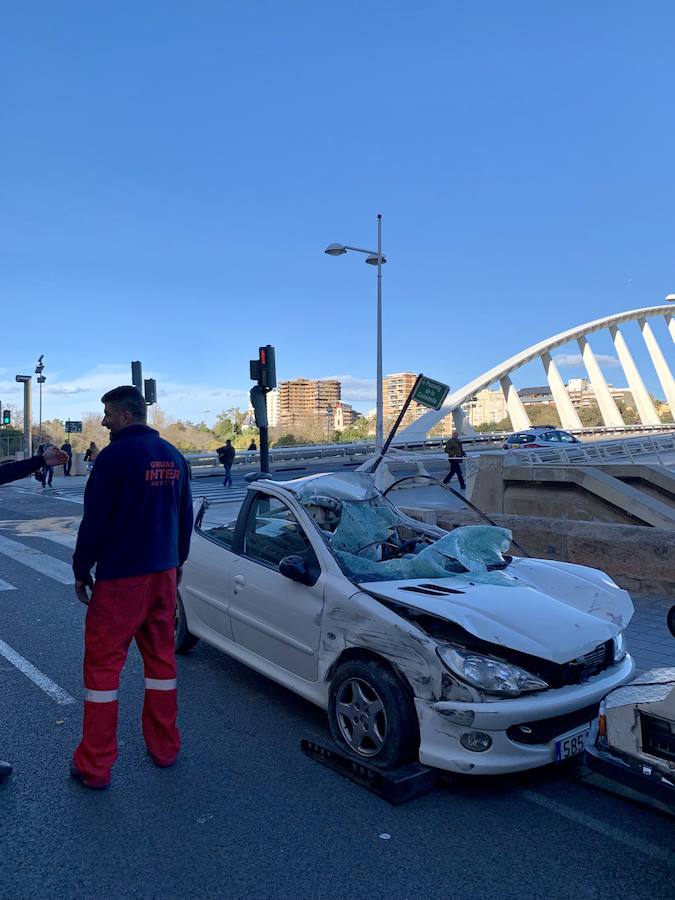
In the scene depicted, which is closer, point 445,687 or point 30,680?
point 445,687

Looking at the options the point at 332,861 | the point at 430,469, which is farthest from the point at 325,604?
the point at 430,469

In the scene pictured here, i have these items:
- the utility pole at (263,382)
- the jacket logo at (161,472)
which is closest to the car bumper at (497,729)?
the jacket logo at (161,472)

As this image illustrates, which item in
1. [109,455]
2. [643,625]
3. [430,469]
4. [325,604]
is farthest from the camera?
[430,469]

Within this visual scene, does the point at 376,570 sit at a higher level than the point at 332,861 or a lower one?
higher

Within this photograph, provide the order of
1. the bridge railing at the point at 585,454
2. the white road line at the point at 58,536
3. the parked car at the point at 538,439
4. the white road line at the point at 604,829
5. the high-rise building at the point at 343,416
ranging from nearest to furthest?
1. the white road line at the point at 604,829
2. the white road line at the point at 58,536
3. the bridge railing at the point at 585,454
4. the parked car at the point at 538,439
5. the high-rise building at the point at 343,416

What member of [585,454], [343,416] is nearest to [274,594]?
[585,454]

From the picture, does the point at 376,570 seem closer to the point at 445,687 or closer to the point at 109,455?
the point at 445,687

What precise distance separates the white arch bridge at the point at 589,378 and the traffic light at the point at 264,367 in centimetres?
3634

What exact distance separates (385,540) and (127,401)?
205 centimetres

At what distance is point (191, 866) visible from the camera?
2.86 metres

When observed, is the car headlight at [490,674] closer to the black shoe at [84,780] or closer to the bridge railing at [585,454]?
the black shoe at [84,780]

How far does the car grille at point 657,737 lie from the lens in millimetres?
2832

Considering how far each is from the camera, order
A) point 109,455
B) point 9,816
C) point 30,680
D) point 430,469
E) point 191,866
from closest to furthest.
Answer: point 191,866 → point 9,816 → point 109,455 → point 30,680 → point 430,469

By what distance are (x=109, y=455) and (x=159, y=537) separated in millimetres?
481
